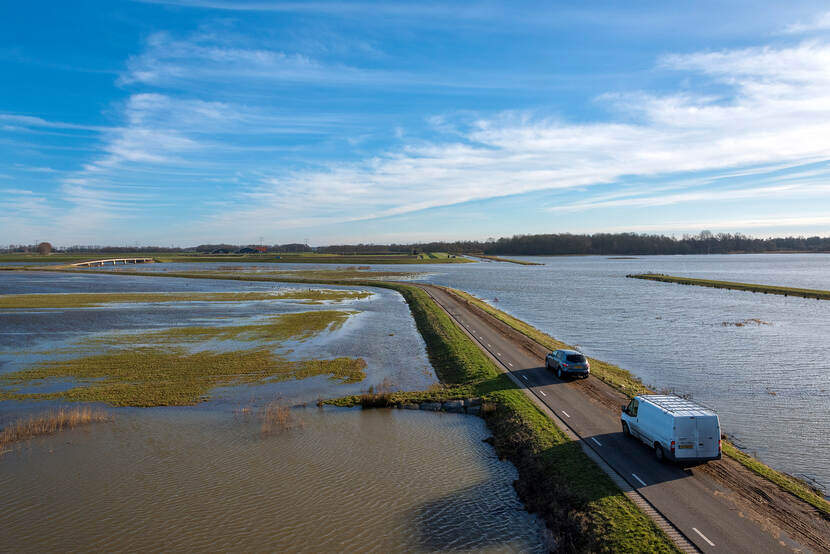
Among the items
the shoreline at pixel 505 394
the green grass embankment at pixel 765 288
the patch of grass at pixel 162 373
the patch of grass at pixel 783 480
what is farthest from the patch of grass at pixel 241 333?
the green grass embankment at pixel 765 288

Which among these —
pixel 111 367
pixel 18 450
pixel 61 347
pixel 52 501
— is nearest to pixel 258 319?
pixel 61 347

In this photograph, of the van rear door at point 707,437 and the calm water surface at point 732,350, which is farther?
the calm water surface at point 732,350

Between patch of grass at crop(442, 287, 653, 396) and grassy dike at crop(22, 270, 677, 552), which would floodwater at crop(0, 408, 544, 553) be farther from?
patch of grass at crop(442, 287, 653, 396)

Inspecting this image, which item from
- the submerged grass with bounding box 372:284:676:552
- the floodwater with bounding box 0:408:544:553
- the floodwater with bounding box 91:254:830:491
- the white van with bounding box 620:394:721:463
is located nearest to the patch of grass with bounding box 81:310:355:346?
the floodwater with bounding box 0:408:544:553

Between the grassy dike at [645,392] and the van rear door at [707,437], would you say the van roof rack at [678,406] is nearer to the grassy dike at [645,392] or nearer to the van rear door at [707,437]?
the van rear door at [707,437]

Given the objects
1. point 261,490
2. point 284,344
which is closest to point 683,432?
point 261,490

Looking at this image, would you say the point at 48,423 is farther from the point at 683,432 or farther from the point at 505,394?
the point at 683,432
